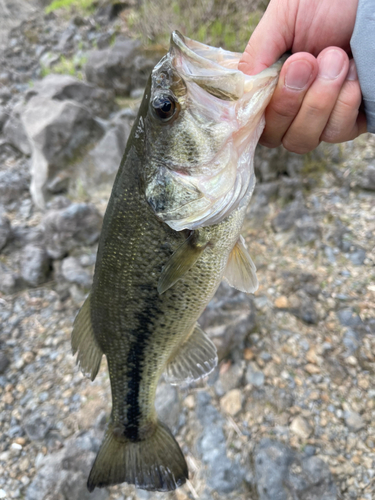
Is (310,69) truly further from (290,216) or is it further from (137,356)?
(290,216)

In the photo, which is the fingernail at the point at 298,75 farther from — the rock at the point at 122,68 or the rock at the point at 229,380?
the rock at the point at 122,68

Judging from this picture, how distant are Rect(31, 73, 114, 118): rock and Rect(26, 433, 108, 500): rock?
487cm

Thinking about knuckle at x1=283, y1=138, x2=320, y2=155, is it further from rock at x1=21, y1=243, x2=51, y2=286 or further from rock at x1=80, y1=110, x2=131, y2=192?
rock at x1=80, y1=110, x2=131, y2=192

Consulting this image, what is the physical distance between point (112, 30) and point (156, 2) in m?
1.83

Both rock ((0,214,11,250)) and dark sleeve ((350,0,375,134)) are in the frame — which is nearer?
dark sleeve ((350,0,375,134))

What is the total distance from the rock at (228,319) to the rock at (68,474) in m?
1.20

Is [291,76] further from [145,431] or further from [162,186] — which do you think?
[145,431]

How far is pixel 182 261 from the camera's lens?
1.46m

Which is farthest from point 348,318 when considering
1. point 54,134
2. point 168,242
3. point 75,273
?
point 54,134

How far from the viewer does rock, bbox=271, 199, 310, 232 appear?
12.1 ft

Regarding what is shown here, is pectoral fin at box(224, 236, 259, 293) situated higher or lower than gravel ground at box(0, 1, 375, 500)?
higher

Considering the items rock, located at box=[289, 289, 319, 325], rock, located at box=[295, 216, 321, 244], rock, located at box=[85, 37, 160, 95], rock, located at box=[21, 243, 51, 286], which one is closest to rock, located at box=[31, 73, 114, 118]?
rock, located at box=[85, 37, 160, 95]

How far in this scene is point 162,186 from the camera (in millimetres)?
1438

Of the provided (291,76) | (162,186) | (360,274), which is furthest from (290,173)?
(162,186)
